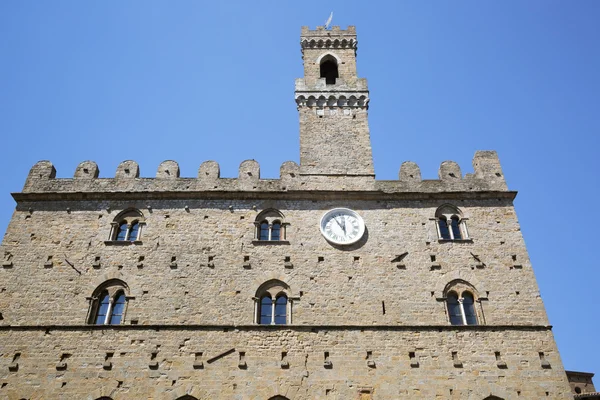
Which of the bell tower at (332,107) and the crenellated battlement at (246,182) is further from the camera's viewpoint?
the bell tower at (332,107)

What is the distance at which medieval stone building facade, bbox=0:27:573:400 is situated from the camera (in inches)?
510

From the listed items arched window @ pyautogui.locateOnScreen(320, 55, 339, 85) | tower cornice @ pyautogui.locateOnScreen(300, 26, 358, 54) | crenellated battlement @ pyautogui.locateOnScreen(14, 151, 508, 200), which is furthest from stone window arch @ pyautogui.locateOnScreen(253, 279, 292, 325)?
tower cornice @ pyautogui.locateOnScreen(300, 26, 358, 54)

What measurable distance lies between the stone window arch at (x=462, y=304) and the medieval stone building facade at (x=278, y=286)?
0.12ft

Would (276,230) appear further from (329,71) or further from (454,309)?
(329,71)

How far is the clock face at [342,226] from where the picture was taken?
607 inches

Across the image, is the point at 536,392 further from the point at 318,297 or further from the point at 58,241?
the point at 58,241

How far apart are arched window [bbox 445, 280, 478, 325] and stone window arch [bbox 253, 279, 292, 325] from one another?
437cm

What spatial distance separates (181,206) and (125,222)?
173 centimetres

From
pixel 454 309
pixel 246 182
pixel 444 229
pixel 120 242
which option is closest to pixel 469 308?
pixel 454 309

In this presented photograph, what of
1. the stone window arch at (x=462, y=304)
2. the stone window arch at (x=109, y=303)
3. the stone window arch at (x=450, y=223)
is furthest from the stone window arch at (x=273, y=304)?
the stone window arch at (x=450, y=223)

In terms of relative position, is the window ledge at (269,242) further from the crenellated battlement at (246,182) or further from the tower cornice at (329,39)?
the tower cornice at (329,39)

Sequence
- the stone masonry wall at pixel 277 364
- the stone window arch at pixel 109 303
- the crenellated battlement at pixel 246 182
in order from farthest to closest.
A: the crenellated battlement at pixel 246 182 < the stone window arch at pixel 109 303 < the stone masonry wall at pixel 277 364

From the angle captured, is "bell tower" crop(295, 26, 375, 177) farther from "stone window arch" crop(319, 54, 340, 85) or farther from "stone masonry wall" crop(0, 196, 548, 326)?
"stone masonry wall" crop(0, 196, 548, 326)

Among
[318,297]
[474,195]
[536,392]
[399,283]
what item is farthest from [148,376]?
[474,195]
